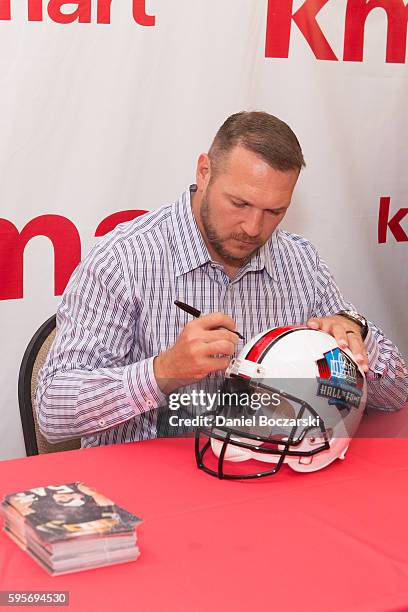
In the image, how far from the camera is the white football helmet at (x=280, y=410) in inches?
61.1

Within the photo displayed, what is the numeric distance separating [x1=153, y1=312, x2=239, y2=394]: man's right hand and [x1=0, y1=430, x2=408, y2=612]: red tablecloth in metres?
0.16

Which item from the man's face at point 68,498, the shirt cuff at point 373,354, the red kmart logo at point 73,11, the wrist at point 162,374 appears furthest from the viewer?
the red kmart logo at point 73,11

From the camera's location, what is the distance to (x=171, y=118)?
8.57 feet

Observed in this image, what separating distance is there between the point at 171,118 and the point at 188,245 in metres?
0.74

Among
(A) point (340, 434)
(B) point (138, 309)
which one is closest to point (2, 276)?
(B) point (138, 309)

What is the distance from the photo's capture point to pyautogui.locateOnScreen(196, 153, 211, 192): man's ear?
1979 millimetres

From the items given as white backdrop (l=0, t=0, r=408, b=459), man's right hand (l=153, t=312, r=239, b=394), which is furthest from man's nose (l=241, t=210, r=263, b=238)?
white backdrop (l=0, t=0, r=408, b=459)

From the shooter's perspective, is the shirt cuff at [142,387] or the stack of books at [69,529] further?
the shirt cuff at [142,387]

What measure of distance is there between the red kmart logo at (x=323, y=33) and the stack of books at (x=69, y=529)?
1.88m

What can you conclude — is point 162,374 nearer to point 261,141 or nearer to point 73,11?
point 261,141

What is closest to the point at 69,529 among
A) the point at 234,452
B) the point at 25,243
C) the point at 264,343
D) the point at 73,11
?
the point at 234,452

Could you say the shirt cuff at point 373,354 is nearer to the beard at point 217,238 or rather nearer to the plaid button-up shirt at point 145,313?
the plaid button-up shirt at point 145,313

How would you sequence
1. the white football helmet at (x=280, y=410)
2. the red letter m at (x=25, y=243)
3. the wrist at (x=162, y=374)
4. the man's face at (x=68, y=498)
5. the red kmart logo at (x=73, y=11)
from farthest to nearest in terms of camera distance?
the red letter m at (x=25, y=243) < the red kmart logo at (x=73, y=11) < the wrist at (x=162, y=374) < the white football helmet at (x=280, y=410) < the man's face at (x=68, y=498)

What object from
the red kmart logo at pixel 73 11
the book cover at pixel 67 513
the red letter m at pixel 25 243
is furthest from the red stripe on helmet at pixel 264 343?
the red kmart logo at pixel 73 11
